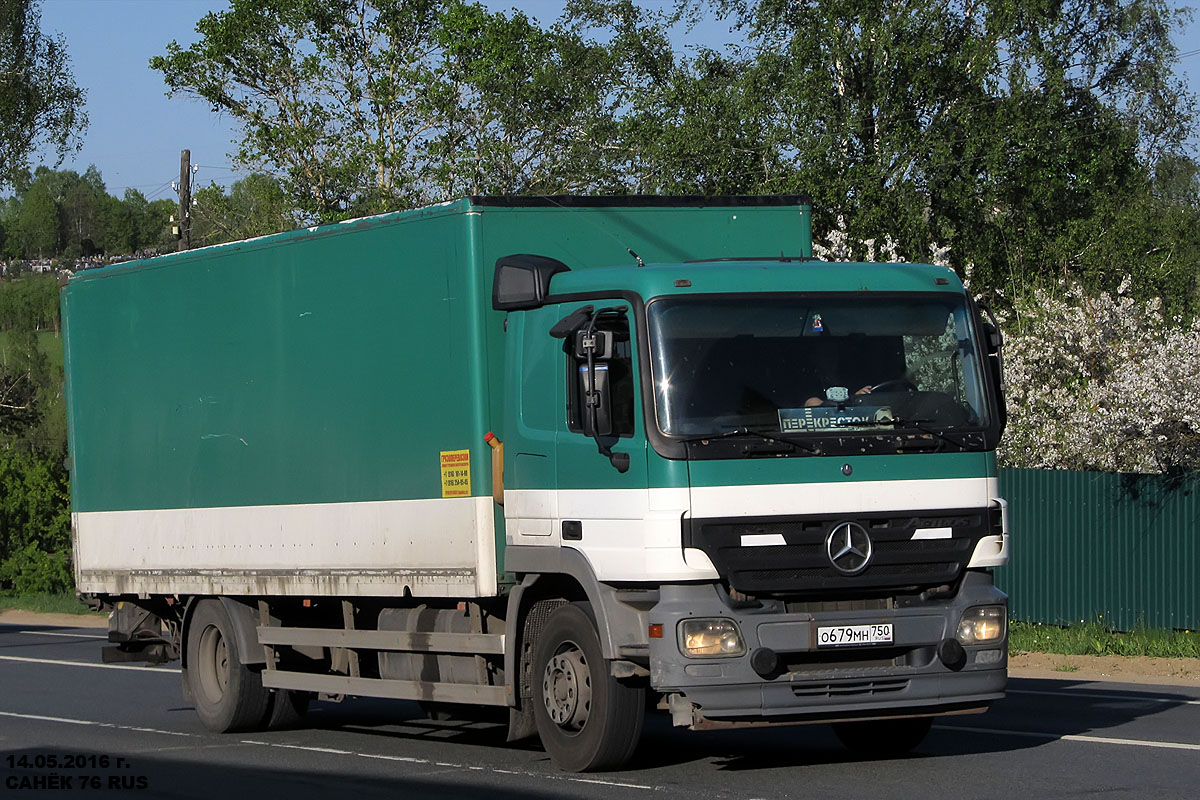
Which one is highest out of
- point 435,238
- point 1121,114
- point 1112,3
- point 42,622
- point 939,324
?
point 1112,3

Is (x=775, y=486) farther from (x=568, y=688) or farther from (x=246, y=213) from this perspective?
(x=246, y=213)

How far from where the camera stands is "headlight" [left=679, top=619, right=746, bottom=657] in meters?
8.86

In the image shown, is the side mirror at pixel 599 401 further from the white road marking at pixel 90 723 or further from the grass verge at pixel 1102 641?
the grass verge at pixel 1102 641

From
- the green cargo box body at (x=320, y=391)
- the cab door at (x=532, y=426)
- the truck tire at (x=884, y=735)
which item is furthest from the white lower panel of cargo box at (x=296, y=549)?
the truck tire at (x=884, y=735)

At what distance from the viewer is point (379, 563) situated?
11.0 m

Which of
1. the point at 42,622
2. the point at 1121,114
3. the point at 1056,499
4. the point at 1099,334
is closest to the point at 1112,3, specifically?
the point at 1121,114

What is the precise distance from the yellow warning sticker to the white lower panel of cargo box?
6 cm

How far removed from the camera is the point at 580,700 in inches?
378

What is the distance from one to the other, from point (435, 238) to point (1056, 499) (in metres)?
12.6

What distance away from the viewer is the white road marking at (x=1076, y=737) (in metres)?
10.5

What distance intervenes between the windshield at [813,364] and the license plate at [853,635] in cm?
106

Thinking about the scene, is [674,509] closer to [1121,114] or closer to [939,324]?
[939,324]

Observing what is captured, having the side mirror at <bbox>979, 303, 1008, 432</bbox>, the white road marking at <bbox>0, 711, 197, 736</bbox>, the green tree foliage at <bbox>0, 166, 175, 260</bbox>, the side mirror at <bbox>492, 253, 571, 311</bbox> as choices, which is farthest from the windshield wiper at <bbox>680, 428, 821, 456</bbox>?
the green tree foliage at <bbox>0, 166, 175, 260</bbox>

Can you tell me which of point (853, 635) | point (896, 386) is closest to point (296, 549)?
point (853, 635)
